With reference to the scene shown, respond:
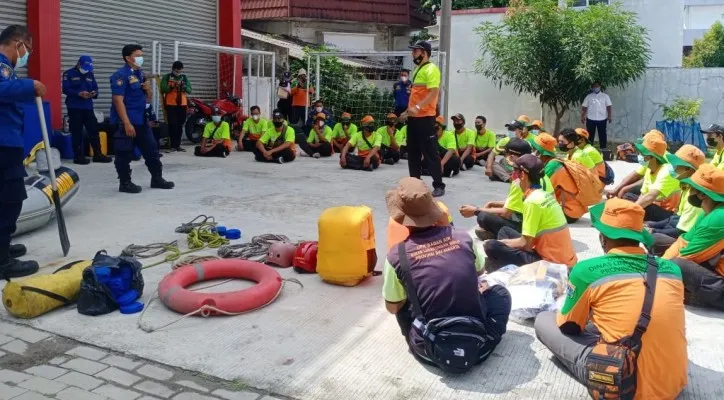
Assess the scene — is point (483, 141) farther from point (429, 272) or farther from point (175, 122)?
point (429, 272)

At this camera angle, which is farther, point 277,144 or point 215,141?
point 215,141

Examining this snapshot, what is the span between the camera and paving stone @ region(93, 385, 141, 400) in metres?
3.42

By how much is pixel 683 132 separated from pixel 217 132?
10.2 meters

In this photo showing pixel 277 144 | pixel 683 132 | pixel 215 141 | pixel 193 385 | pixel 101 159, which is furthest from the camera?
pixel 683 132

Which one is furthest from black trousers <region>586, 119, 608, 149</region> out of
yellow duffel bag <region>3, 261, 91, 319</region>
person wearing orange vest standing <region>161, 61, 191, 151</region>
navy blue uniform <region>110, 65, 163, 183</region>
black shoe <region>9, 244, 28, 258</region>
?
yellow duffel bag <region>3, 261, 91, 319</region>

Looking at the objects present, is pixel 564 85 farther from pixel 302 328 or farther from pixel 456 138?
pixel 302 328

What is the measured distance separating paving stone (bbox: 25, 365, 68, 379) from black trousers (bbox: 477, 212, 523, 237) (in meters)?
3.69

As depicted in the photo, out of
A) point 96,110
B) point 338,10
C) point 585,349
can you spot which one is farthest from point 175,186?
point 338,10

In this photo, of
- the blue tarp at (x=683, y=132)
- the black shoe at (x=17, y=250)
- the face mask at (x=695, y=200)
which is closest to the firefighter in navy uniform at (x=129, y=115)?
the black shoe at (x=17, y=250)

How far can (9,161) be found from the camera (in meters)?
5.04

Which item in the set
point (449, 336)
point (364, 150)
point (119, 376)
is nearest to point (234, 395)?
point (119, 376)

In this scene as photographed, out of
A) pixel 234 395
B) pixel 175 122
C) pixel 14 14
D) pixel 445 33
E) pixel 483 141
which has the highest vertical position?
pixel 445 33

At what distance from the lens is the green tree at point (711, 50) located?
3225 cm

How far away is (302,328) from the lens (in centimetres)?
432
